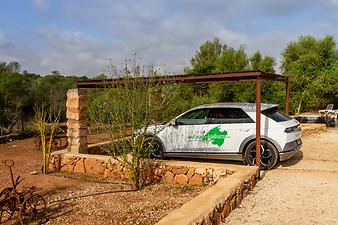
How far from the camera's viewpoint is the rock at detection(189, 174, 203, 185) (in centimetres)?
A: 737

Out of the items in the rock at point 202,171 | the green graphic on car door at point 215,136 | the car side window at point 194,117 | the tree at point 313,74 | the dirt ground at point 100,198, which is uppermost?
the tree at point 313,74

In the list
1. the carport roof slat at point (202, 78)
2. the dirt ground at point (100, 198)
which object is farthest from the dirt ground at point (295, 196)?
the carport roof slat at point (202, 78)

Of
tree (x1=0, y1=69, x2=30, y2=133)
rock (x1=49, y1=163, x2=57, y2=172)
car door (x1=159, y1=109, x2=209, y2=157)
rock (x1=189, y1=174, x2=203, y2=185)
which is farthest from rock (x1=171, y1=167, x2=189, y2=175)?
tree (x1=0, y1=69, x2=30, y2=133)

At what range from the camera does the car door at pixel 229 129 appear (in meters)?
8.20

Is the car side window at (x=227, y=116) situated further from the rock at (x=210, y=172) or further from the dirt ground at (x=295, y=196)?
the rock at (x=210, y=172)

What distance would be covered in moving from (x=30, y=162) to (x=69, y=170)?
1.60m

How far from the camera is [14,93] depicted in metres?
22.0

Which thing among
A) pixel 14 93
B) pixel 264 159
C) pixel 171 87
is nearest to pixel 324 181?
pixel 264 159

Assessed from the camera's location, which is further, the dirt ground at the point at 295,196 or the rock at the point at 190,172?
the rock at the point at 190,172

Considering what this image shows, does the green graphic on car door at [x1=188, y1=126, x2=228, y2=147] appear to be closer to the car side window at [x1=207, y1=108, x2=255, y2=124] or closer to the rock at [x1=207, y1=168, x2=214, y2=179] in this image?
the car side window at [x1=207, y1=108, x2=255, y2=124]

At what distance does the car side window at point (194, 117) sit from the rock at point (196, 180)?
1653 millimetres

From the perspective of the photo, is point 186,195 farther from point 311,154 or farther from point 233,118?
point 311,154

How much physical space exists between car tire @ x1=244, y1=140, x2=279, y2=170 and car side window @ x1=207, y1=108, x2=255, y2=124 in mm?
602

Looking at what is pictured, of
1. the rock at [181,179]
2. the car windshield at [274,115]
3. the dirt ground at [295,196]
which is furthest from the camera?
the car windshield at [274,115]
